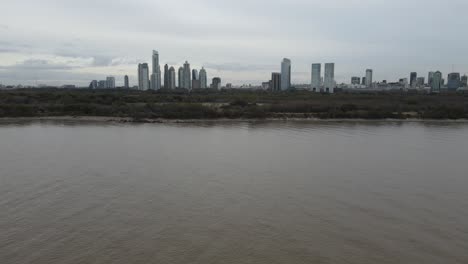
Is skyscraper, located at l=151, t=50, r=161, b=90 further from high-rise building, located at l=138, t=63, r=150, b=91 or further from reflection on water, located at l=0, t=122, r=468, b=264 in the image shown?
reflection on water, located at l=0, t=122, r=468, b=264

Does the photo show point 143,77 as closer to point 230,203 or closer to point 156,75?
point 156,75

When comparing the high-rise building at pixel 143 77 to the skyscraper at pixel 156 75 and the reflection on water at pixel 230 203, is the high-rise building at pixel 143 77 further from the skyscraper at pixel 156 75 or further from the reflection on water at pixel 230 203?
the reflection on water at pixel 230 203

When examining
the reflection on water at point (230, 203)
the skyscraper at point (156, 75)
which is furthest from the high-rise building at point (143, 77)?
the reflection on water at point (230, 203)

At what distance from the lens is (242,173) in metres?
14.1

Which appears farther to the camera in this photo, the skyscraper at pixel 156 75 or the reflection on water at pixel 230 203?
the skyscraper at pixel 156 75

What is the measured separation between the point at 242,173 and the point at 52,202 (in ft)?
21.3

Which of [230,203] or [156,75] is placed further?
[156,75]

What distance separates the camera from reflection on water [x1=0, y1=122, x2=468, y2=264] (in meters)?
7.64

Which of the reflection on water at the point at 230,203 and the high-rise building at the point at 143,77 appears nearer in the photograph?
the reflection on water at the point at 230,203

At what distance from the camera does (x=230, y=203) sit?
10.6 metres

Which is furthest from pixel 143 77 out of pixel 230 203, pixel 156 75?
pixel 230 203

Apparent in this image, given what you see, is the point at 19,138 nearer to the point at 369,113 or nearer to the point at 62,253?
the point at 62,253

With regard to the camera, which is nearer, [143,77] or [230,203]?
[230,203]

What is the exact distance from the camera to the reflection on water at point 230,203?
7637 millimetres
